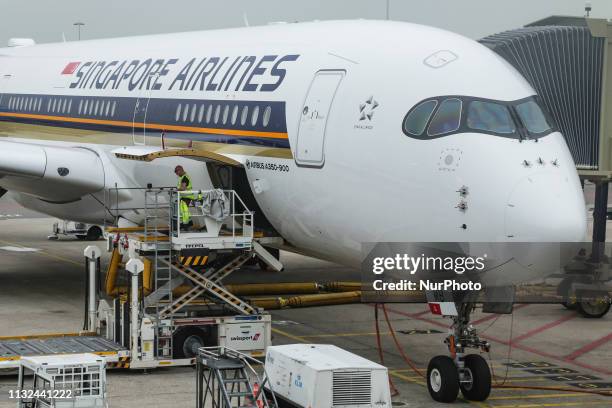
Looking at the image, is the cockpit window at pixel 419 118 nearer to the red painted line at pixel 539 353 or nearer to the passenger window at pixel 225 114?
the passenger window at pixel 225 114

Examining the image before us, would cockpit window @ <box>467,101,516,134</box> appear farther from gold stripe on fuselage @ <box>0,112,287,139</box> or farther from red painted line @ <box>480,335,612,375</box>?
red painted line @ <box>480,335,612,375</box>

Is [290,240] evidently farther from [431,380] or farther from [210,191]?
[431,380]

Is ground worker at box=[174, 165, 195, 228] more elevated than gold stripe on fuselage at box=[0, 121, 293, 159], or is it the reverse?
gold stripe on fuselage at box=[0, 121, 293, 159]

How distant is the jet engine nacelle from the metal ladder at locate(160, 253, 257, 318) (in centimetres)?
602

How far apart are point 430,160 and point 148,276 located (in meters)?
6.63

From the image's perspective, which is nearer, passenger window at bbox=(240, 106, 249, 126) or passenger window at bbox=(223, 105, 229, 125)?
passenger window at bbox=(240, 106, 249, 126)

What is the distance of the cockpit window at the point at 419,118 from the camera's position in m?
17.8

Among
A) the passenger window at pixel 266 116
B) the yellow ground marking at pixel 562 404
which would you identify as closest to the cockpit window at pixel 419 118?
the passenger window at pixel 266 116

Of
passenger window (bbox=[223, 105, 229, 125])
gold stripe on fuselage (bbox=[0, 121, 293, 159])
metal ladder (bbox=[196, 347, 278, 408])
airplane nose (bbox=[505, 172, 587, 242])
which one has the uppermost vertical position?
passenger window (bbox=[223, 105, 229, 125])

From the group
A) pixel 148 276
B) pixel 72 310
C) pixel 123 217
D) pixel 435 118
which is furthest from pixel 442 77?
pixel 72 310

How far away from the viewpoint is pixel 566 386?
19203 mm

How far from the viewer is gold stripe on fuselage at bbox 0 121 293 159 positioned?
2101 centimetres

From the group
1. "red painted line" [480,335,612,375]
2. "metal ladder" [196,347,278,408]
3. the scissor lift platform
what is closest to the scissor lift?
the scissor lift platform

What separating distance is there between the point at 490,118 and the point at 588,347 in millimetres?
7592
